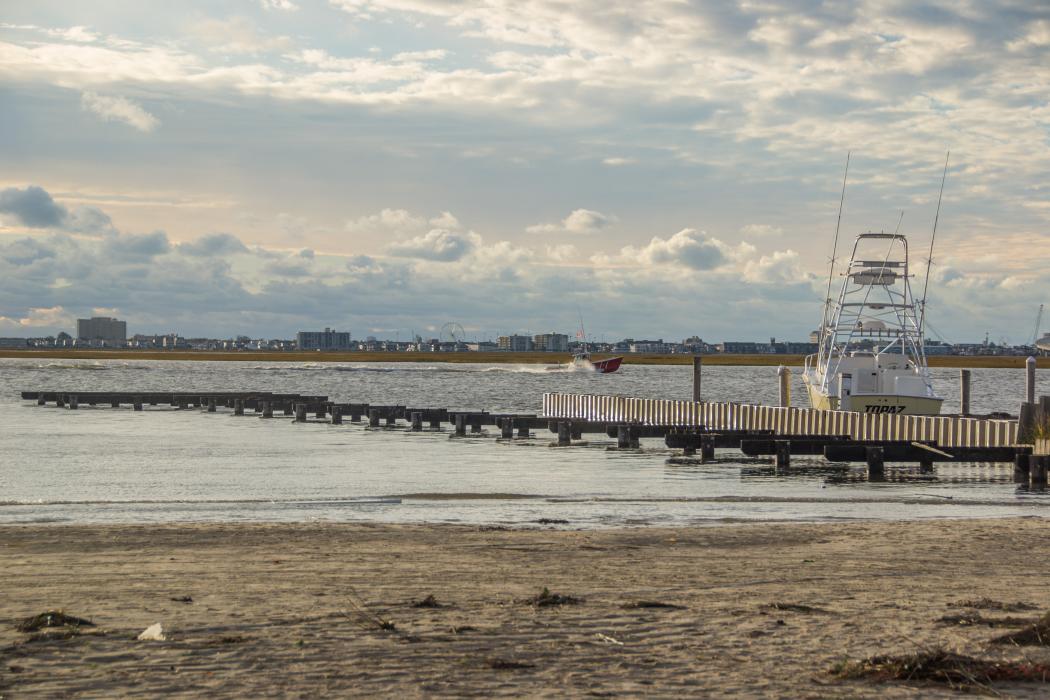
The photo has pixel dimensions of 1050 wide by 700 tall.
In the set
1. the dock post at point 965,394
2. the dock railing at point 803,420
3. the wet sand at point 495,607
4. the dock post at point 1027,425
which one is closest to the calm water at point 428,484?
the dock railing at point 803,420

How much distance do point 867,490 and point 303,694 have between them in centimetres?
1757

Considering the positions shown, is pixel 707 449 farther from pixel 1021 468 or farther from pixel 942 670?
pixel 942 670

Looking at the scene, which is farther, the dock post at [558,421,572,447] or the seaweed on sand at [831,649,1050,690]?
the dock post at [558,421,572,447]

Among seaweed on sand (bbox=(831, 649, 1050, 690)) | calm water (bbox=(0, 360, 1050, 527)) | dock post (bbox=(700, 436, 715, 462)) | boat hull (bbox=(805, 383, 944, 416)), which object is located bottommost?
calm water (bbox=(0, 360, 1050, 527))

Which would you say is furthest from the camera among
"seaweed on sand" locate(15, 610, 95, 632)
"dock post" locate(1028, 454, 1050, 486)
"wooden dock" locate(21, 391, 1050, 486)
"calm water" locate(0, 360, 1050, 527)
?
"wooden dock" locate(21, 391, 1050, 486)

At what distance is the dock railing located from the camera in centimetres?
2853

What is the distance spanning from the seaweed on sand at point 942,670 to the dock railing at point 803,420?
69.6 ft

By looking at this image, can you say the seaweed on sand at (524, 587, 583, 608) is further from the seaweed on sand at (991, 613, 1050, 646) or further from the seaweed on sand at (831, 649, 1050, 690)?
the seaweed on sand at (991, 613, 1050, 646)

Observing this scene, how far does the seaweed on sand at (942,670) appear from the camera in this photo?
24.9 ft

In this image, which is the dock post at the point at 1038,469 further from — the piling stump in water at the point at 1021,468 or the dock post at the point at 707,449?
the dock post at the point at 707,449

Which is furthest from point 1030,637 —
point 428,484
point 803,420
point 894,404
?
point 894,404

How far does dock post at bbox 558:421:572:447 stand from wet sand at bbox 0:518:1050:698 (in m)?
21.1

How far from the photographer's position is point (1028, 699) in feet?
23.5

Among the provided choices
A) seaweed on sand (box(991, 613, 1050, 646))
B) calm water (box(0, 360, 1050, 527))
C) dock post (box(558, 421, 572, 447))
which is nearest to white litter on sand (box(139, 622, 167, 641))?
seaweed on sand (box(991, 613, 1050, 646))
